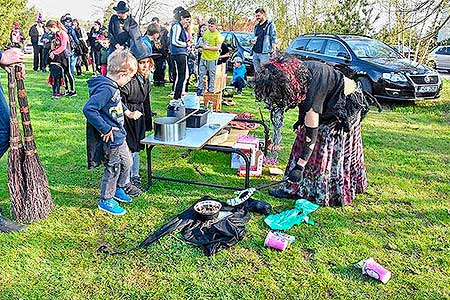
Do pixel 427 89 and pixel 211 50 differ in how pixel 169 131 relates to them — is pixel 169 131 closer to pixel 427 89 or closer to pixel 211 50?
pixel 211 50

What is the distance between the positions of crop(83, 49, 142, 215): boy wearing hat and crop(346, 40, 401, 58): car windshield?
691cm

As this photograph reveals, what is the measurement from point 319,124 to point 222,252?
1448mm

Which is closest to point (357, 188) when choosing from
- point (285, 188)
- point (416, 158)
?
point (285, 188)

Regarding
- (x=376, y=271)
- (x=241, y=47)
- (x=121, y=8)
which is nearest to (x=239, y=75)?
(x=241, y=47)

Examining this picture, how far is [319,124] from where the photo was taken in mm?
3715

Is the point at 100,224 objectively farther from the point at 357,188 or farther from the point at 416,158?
the point at 416,158

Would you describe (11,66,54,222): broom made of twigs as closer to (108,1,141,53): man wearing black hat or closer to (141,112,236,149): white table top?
(141,112,236,149): white table top

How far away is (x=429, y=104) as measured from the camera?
29.7 feet

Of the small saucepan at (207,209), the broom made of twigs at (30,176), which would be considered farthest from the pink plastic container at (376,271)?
the broom made of twigs at (30,176)

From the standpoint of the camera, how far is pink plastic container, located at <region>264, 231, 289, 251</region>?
3.19 metres

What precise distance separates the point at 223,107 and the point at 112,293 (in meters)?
5.81

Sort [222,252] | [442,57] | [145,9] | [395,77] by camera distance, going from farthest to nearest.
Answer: [145,9] < [442,57] < [395,77] < [222,252]

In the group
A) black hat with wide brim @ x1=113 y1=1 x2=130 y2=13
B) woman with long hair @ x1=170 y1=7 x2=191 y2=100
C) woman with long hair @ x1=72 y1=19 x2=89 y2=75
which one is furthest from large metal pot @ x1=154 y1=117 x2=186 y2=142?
woman with long hair @ x1=72 y1=19 x2=89 y2=75

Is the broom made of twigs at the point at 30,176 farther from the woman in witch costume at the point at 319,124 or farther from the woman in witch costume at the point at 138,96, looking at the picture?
the woman in witch costume at the point at 319,124
